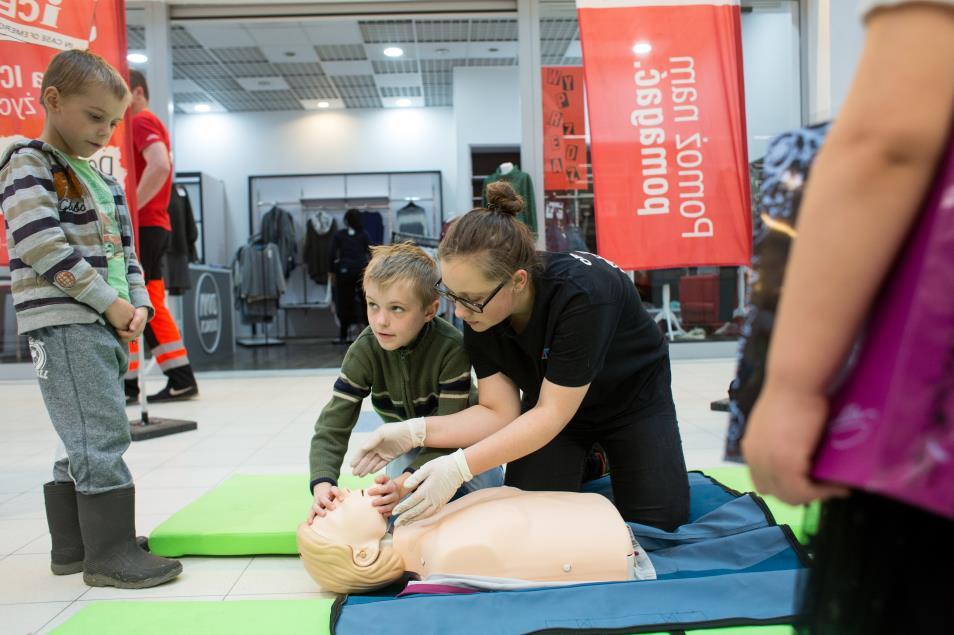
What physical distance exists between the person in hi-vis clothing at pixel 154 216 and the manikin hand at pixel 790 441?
292 cm

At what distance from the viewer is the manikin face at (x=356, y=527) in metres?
1.48

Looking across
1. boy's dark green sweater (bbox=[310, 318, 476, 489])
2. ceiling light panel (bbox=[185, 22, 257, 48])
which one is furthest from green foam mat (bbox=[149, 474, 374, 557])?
ceiling light panel (bbox=[185, 22, 257, 48])

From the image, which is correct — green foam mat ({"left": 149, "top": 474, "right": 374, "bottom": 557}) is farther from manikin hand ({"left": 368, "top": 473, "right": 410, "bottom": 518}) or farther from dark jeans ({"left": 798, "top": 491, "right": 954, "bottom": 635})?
dark jeans ({"left": 798, "top": 491, "right": 954, "bottom": 635})

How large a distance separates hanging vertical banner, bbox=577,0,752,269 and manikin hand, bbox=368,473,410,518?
2.07 metres

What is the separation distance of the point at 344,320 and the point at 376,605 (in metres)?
6.85

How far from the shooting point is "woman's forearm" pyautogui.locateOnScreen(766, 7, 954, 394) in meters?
0.47

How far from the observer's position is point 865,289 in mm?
499

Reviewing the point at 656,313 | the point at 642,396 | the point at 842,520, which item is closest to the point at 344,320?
the point at 656,313

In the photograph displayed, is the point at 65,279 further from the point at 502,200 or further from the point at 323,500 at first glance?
the point at 502,200

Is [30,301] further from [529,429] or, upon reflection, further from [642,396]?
[642,396]

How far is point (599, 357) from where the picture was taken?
151 cm

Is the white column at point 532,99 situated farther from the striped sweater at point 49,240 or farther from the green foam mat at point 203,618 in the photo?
the green foam mat at point 203,618

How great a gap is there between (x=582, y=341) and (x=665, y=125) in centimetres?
220

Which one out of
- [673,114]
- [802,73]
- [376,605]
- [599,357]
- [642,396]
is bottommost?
[376,605]
